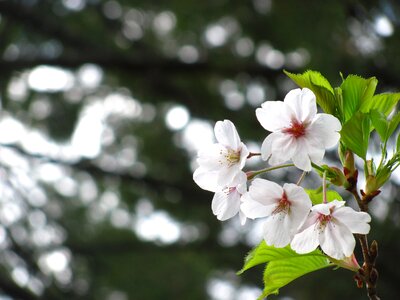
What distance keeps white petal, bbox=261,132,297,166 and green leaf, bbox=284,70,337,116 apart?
70 mm

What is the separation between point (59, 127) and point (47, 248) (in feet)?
2.82

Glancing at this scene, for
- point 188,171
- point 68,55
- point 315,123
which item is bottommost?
point 315,123

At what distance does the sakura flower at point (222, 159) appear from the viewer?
2.77 ft

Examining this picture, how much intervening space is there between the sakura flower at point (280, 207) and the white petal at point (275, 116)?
82mm

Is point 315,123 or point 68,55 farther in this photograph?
point 68,55

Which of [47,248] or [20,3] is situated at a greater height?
[20,3]

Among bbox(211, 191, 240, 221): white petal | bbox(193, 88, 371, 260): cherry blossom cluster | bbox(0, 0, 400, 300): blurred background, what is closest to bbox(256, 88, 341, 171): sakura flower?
bbox(193, 88, 371, 260): cherry blossom cluster

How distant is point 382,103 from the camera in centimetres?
85

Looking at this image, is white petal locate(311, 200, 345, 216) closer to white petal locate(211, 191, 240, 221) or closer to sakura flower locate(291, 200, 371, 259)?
sakura flower locate(291, 200, 371, 259)

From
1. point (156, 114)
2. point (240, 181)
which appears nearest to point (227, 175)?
point (240, 181)

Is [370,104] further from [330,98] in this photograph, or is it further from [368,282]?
[368,282]

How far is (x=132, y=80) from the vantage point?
3857mm

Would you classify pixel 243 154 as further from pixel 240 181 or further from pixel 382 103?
pixel 382 103

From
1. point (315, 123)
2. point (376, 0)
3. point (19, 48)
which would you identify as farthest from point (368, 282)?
point (19, 48)
